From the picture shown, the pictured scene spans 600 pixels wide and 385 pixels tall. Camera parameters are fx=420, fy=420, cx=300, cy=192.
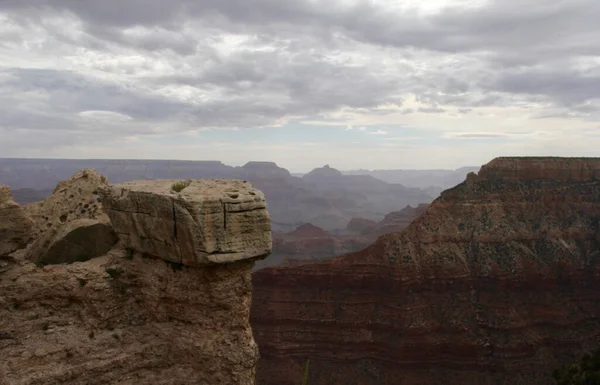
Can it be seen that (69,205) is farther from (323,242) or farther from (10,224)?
(323,242)

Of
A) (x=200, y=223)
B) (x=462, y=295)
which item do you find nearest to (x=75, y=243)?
(x=200, y=223)

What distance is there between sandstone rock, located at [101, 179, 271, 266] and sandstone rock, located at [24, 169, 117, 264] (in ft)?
5.98

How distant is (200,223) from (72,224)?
5.74 m

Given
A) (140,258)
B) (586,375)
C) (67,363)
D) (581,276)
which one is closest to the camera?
(67,363)

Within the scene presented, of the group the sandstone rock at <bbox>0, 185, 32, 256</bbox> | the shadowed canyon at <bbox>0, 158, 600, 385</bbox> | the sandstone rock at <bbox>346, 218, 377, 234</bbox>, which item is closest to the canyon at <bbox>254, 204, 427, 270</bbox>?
the sandstone rock at <bbox>346, 218, 377, 234</bbox>

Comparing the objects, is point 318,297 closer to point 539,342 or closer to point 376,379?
point 376,379

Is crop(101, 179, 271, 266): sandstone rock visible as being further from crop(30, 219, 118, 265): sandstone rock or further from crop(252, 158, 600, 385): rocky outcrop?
crop(252, 158, 600, 385): rocky outcrop

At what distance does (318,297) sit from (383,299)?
7.33m

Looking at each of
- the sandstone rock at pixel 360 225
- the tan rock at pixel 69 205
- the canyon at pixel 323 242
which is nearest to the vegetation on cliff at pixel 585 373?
the tan rock at pixel 69 205

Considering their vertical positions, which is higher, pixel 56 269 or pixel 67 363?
pixel 56 269

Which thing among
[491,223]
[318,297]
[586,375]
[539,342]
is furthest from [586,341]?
[318,297]

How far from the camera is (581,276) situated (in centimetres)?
4612

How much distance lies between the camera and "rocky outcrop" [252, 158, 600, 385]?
4194 centimetres

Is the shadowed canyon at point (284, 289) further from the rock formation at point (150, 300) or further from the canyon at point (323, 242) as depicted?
the canyon at point (323, 242)
